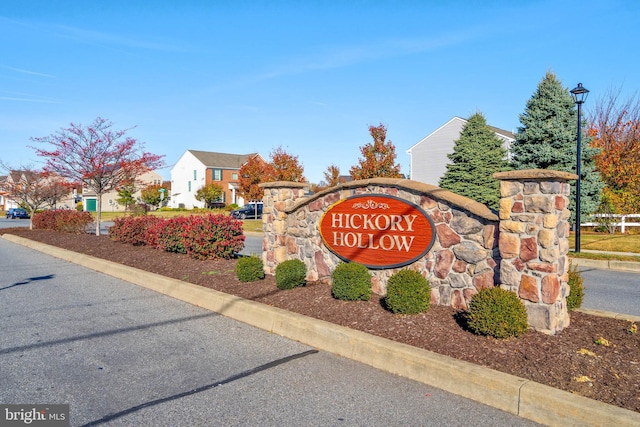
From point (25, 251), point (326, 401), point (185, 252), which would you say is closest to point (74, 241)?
point (25, 251)

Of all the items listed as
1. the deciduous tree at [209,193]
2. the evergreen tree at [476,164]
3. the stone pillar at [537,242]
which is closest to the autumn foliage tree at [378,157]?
the evergreen tree at [476,164]

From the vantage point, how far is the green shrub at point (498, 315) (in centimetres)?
488

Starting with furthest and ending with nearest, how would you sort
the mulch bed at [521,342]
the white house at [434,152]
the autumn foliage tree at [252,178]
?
the autumn foliage tree at [252,178]
the white house at [434,152]
the mulch bed at [521,342]

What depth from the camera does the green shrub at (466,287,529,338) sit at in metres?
4.88

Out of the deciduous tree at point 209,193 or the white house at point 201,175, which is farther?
the white house at point 201,175

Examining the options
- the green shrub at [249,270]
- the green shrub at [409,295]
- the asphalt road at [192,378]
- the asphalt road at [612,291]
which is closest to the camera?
the asphalt road at [192,378]

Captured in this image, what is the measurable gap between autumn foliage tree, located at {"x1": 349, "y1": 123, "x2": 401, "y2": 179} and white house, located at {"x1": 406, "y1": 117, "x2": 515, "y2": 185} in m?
13.5

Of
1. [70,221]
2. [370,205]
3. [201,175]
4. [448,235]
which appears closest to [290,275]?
[370,205]

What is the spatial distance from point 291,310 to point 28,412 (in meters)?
3.27

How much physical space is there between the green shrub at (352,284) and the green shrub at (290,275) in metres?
1.02

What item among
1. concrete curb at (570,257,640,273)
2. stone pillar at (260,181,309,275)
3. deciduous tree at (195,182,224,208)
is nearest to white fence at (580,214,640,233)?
concrete curb at (570,257,640,273)

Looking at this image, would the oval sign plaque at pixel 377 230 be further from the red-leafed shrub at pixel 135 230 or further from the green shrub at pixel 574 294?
the red-leafed shrub at pixel 135 230

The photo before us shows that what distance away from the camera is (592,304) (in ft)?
26.5

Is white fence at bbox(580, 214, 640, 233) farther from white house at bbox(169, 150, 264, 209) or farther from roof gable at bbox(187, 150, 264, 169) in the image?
roof gable at bbox(187, 150, 264, 169)
